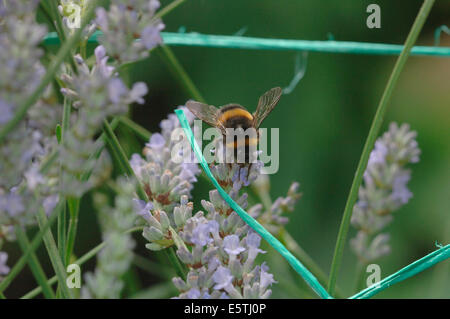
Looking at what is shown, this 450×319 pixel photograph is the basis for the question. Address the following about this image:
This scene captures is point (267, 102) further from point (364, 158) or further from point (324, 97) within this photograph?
point (324, 97)

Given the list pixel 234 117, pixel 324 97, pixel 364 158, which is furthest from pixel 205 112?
pixel 324 97

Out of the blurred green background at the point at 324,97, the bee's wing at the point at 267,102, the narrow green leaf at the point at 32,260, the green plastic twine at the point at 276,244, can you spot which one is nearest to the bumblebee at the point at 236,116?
the bee's wing at the point at 267,102

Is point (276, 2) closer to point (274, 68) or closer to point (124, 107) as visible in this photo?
point (274, 68)

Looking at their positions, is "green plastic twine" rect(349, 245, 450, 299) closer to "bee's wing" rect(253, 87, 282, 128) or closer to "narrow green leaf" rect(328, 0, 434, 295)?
"narrow green leaf" rect(328, 0, 434, 295)

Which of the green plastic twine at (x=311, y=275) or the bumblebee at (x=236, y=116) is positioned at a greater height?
the bumblebee at (x=236, y=116)

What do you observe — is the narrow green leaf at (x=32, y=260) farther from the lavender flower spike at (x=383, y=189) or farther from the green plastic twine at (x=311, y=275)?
the lavender flower spike at (x=383, y=189)

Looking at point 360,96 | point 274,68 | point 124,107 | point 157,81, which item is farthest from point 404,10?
point 124,107
